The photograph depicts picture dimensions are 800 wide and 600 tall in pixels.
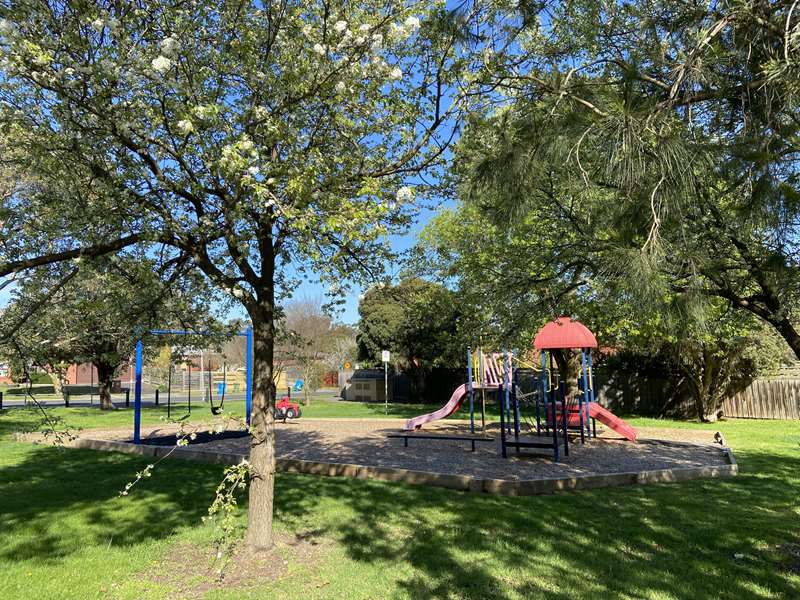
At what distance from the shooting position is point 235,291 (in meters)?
4.06

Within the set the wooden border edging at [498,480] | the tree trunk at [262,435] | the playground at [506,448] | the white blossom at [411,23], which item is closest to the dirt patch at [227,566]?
the tree trunk at [262,435]

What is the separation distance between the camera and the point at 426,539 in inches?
188

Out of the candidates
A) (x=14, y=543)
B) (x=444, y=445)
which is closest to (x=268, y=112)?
(x=14, y=543)

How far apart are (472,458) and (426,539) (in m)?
4.63

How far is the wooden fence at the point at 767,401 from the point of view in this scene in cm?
1625

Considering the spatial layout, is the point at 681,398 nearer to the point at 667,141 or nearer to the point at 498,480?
the point at 498,480

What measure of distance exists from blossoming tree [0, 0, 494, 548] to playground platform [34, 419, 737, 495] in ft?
10.8

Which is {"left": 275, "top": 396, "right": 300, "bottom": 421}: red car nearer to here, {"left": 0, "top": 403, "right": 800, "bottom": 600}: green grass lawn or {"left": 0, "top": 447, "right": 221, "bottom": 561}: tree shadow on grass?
{"left": 0, "top": 447, "right": 221, "bottom": 561}: tree shadow on grass

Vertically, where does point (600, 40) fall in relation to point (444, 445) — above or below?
above

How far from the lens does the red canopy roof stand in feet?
33.6

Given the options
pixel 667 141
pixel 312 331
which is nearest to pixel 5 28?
pixel 667 141

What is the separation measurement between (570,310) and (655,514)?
9.81 ft

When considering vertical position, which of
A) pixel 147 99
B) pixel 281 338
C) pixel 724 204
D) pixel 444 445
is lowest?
pixel 444 445

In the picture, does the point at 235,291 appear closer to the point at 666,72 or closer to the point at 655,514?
the point at 666,72
